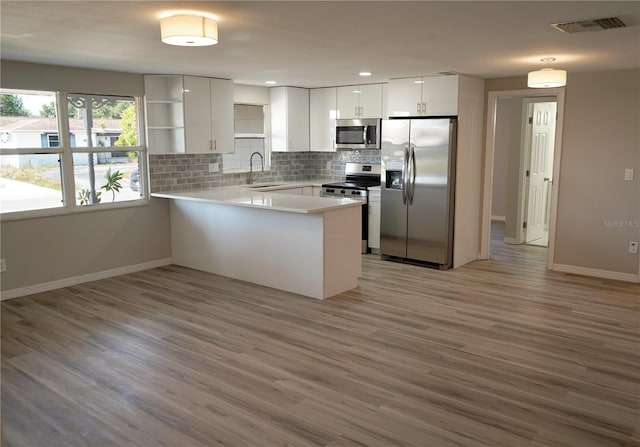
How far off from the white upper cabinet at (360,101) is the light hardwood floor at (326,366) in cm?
262

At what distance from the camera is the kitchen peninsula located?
5.09m

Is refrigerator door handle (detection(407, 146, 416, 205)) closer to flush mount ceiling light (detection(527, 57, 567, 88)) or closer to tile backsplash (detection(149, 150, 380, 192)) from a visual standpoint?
tile backsplash (detection(149, 150, 380, 192))

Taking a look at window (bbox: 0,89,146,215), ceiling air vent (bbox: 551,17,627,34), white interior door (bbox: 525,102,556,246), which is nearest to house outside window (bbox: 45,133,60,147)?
window (bbox: 0,89,146,215)

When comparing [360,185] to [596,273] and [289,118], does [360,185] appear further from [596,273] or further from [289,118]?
[596,273]

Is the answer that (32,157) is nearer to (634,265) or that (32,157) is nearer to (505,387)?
(505,387)

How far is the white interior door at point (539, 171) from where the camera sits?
782cm

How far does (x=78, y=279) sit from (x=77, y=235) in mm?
482

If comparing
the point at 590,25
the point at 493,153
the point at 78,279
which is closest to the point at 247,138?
the point at 78,279

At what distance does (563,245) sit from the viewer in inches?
239

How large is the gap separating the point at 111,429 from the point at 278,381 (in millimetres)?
1026

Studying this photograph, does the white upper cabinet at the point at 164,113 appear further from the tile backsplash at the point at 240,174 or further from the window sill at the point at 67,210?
the window sill at the point at 67,210

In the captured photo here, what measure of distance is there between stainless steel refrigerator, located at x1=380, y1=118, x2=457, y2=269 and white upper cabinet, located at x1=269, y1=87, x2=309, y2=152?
157 centimetres

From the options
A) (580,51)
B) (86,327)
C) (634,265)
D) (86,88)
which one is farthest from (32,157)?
(634,265)

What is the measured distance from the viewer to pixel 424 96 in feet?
20.2
